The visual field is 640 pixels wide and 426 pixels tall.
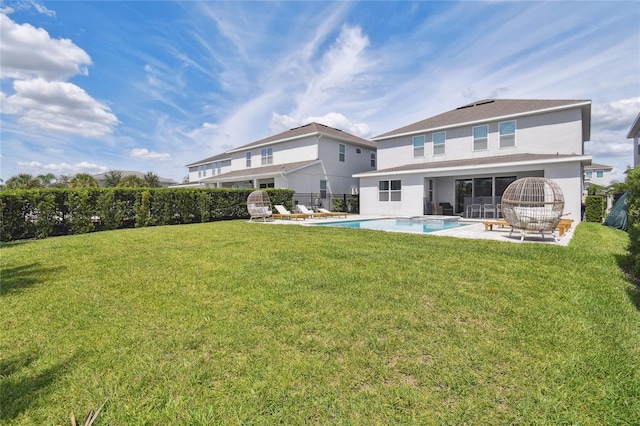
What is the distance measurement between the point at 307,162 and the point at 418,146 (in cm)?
868

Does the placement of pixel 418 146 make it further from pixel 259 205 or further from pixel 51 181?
pixel 51 181

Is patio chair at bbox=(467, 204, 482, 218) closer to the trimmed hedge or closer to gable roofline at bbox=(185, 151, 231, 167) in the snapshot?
the trimmed hedge

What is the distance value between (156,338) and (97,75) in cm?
1752

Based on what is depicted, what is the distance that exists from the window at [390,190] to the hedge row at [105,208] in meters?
9.63

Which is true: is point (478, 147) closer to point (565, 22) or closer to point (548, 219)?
point (565, 22)

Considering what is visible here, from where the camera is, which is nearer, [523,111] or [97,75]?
[97,75]

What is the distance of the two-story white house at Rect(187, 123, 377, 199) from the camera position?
2436cm

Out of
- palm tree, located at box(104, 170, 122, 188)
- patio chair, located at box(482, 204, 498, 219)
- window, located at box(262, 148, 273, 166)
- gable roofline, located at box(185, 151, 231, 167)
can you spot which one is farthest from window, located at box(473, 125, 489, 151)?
palm tree, located at box(104, 170, 122, 188)

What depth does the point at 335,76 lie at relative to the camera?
19.0m

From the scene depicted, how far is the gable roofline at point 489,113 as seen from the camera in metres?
16.4

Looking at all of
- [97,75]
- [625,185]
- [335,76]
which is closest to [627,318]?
[625,185]

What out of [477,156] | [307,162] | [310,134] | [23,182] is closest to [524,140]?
[477,156]

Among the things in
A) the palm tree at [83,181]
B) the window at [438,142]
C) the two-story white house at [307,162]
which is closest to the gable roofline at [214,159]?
the two-story white house at [307,162]

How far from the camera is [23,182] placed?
29.3 m
